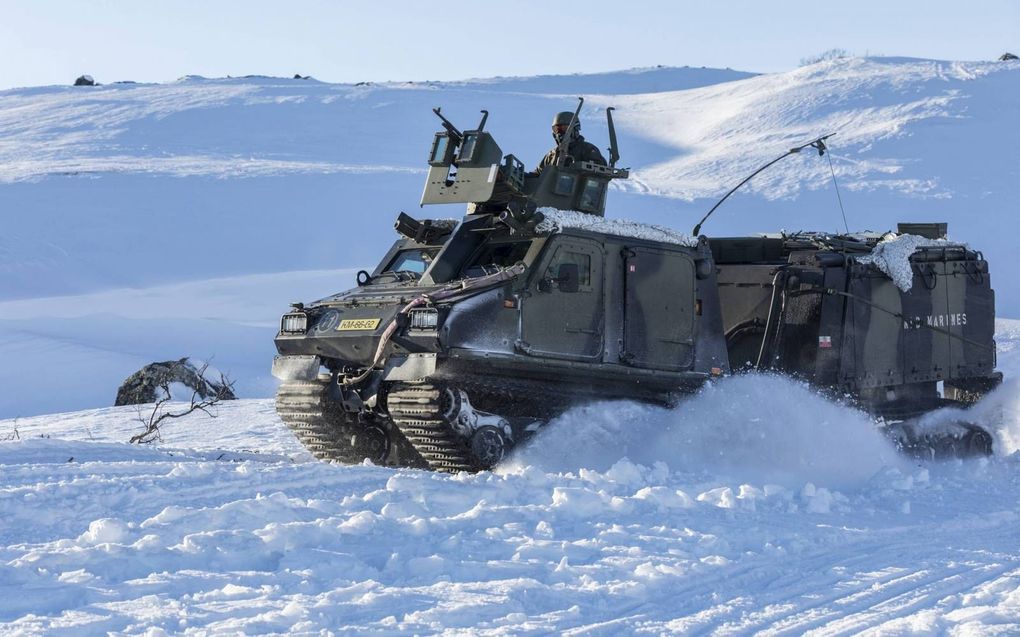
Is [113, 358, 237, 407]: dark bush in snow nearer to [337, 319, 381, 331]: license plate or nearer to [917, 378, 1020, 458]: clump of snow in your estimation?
[337, 319, 381, 331]: license plate

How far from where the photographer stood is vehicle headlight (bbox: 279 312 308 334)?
1112 centimetres

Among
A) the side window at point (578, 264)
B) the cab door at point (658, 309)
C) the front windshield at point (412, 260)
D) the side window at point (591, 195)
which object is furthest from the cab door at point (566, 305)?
the front windshield at point (412, 260)

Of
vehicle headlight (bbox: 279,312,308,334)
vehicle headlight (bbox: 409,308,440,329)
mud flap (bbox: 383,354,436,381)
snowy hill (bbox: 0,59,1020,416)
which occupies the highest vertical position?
snowy hill (bbox: 0,59,1020,416)

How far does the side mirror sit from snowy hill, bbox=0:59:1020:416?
990 cm

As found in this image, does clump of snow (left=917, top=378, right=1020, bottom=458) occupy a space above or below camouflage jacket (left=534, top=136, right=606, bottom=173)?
below

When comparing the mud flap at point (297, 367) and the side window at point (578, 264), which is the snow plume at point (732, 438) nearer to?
the side window at point (578, 264)

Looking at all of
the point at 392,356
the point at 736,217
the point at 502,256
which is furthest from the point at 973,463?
the point at 736,217

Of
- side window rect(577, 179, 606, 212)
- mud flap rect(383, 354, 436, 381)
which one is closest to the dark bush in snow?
side window rect(577, 179, 606, 212)

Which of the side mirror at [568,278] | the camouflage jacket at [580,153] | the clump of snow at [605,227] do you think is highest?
the camouflage jacket at [580,153]

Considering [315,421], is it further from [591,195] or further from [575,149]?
[575,149]

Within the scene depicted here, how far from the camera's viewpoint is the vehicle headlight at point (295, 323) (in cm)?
1112

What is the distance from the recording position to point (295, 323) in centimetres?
1122

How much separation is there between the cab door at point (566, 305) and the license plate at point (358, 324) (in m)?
1.19

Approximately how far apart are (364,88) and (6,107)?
15.1 metres
